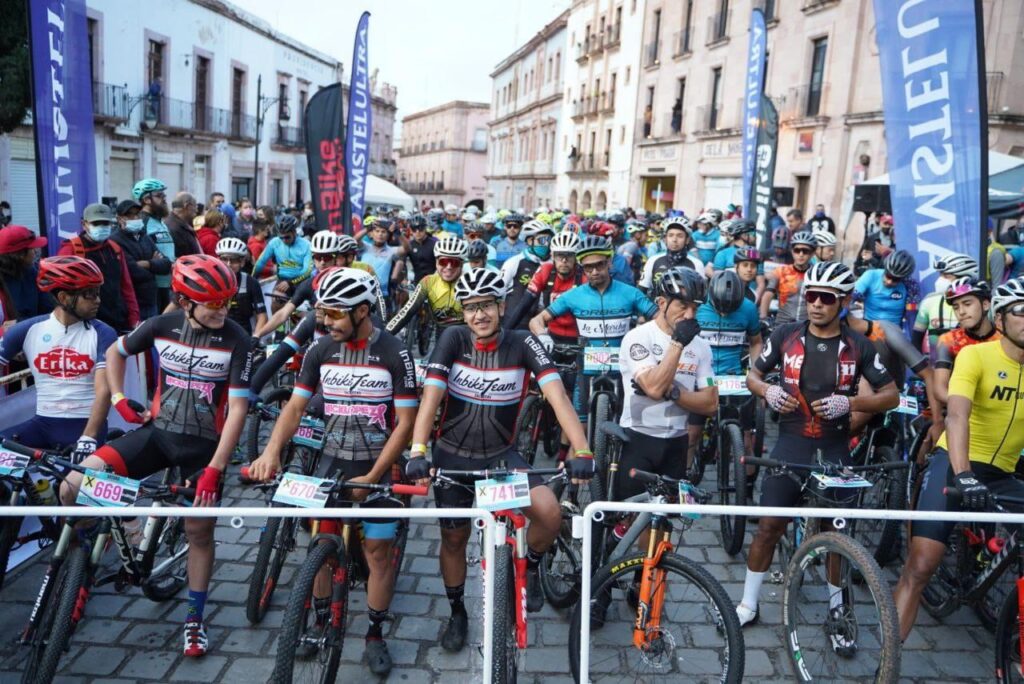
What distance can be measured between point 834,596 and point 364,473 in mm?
2565

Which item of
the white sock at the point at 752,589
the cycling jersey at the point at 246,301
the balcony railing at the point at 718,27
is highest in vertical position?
the balcony railing at the point at 718,27

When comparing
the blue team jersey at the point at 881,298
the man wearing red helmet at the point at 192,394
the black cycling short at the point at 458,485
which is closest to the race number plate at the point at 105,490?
the man wearing red helmet at the point at 192,394

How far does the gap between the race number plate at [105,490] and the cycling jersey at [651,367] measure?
2.86 meters

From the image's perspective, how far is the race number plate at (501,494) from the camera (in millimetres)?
3588

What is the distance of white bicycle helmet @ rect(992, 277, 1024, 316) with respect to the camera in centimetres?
398

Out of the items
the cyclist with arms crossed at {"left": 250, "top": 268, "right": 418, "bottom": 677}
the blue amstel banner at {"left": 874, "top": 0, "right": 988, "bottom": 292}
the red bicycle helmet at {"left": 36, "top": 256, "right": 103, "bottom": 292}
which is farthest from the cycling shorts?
the blue amstel banner at {"left": 874, "top": 0, "right": 988, "bottom": 292}

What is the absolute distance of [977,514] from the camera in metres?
3.20

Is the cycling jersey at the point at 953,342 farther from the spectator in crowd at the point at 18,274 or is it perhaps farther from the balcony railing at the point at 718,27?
the balcony railing at the point at 718,27

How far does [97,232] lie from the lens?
6.83 metres

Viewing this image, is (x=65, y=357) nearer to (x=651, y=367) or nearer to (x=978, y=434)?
(x=651, y=367)

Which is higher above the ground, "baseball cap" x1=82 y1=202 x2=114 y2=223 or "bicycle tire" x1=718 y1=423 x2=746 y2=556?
"baseball cap" x1=82 y1=202 x2=114 y2=223

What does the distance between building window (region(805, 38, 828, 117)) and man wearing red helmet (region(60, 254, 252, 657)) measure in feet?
81.5

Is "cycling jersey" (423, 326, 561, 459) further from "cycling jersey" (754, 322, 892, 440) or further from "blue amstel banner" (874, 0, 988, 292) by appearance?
"blue amstel banner" (874, 0, 988, 292)

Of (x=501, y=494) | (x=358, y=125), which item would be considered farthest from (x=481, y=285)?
(x=358, y=125)
